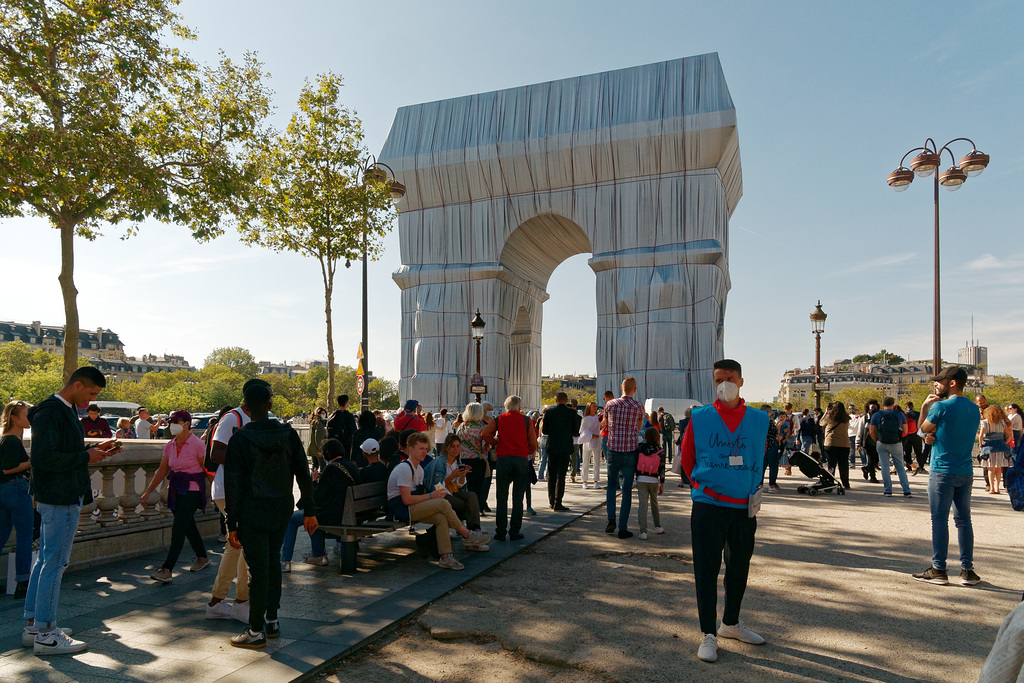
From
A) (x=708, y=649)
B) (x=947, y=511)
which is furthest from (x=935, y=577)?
(x=708, y=649)

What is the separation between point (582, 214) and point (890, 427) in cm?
1848

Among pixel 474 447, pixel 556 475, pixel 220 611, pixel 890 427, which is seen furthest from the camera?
pixel 890 427

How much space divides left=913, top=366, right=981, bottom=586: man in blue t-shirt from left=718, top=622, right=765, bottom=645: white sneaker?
8.95 feet

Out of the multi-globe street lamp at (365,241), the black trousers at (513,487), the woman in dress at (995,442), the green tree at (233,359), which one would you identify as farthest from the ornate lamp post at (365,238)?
the green tree at (233,359)

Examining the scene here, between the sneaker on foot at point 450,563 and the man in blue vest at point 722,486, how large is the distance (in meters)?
2.93

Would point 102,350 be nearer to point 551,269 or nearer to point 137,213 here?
point 551,269

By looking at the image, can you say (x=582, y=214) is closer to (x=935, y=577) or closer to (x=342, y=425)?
(x=342, y=425)

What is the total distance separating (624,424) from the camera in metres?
8.92

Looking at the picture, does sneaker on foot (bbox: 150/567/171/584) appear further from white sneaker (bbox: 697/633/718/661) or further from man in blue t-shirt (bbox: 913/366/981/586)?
man in blue t-shirt (bbox: 913/366/981/586)

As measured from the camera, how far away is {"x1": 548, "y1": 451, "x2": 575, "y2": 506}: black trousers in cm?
1087

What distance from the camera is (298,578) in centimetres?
669

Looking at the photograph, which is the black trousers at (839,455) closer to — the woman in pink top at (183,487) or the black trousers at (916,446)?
the black trousers at (916,446)

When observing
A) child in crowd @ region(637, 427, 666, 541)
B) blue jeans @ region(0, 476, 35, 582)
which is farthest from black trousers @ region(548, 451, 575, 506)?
blue jeans @ region(0, 476, 35, 582)

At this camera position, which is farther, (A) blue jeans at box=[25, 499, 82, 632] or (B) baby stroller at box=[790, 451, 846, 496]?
(B) baby stroller at box=[790, 451, 846, 496]
